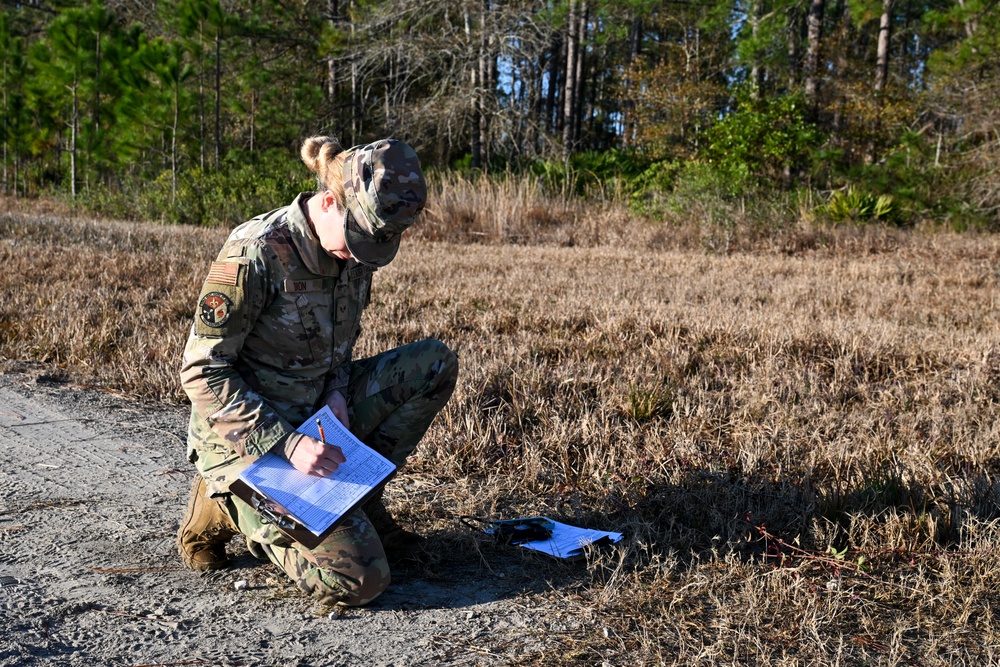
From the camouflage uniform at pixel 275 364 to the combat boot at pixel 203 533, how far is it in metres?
0.10

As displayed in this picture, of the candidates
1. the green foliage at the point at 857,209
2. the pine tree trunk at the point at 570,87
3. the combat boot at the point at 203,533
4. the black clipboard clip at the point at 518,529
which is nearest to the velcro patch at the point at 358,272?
the combat boot at the point at 203,533

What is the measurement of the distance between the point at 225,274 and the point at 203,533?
0.89 m

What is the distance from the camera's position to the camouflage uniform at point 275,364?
255 cm

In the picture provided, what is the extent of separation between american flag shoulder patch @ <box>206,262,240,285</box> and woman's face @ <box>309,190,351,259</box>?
0.26 meters

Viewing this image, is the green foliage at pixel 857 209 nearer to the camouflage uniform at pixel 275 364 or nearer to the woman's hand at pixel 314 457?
the camouflage uniform at pixel 275 364

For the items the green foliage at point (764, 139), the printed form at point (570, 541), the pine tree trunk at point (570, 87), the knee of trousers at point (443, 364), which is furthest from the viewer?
the pine tree trunk at point (570, 87)

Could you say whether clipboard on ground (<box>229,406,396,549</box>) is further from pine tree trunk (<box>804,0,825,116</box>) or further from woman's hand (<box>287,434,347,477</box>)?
pine tree trunk (<box>804,0,825,116</box>)

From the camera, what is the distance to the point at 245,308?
8.32 ft

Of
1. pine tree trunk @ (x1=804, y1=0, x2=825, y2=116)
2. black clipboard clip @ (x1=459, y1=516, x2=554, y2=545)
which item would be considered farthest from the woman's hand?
pine tree trunk @ (x1=804, y1=0, x2=825, y2=116)

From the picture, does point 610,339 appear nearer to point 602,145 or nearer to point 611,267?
point 611,267

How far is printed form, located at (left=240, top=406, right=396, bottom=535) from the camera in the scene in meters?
2.52

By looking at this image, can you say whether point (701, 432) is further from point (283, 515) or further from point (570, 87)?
point (570, 87)

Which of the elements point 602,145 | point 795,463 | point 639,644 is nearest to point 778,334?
point 795,463

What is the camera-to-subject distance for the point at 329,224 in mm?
2525
